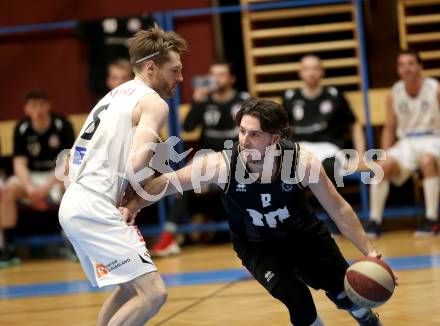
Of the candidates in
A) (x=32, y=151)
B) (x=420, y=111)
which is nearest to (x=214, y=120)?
(x=32, y=151)

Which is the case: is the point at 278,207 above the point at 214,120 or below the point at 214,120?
below

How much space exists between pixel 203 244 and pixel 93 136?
208 inches

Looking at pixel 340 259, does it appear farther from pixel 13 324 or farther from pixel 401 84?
pixel 401 84

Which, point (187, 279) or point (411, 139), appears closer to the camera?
point (187, 279)

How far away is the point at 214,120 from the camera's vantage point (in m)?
8.69

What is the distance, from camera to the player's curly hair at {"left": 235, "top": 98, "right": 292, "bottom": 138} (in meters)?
4.07

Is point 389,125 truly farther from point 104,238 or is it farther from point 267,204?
point 104,238

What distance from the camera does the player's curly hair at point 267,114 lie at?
4.07 m

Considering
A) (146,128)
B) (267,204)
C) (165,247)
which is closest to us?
(146,128)

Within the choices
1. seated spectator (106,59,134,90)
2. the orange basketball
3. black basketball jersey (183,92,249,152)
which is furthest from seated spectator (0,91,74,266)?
the orange basketball

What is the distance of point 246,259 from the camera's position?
14.4 ft

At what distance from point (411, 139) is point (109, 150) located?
5135mm

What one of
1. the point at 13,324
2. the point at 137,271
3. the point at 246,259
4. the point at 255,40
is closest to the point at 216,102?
the point at 255,40

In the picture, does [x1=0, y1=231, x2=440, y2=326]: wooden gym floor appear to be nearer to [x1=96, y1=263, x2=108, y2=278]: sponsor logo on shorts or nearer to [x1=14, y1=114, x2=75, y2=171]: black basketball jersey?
[x1=14, y1=114, x2=75, y2=171]: black basketball jersey
